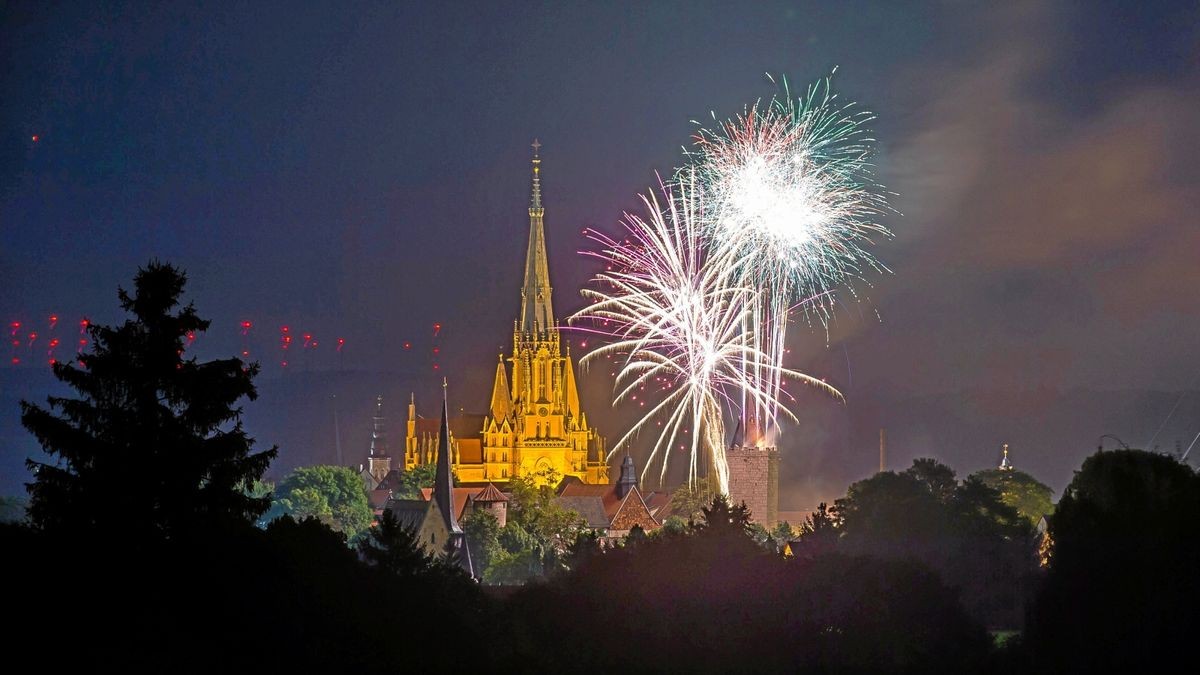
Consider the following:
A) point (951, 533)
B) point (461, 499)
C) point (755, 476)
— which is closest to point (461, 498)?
point (461, 499)

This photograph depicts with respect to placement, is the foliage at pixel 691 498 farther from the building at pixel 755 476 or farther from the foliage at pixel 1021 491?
the foliage at pixel 1021 491

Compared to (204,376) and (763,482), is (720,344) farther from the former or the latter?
(763,482)

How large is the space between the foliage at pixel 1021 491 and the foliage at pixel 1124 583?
57.4 meters

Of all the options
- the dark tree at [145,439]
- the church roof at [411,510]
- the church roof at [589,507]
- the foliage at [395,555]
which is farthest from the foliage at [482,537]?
the dark tree at [145,439]

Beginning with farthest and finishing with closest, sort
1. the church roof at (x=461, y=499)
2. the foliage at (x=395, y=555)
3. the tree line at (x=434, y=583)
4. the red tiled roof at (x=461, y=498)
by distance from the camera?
the red tiled roof at (x=461, y=498)
the church roof at (x=461, y=499)
the foliage at (x=395, y=555)
the tree line at (x=434, y=583)

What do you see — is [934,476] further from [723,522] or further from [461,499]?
[461,499]

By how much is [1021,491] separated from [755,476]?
65.7ft

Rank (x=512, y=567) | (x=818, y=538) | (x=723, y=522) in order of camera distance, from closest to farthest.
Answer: (x=723, y=522)
(x=818, y=538)
(x=512, y=567)

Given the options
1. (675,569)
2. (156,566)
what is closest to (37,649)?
(156,566)

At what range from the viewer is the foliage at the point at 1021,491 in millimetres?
129125

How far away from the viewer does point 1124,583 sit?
60562 millimetres

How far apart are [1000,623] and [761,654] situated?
2388cm

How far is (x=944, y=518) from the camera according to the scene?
9544cm

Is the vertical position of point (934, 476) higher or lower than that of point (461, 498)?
lower
